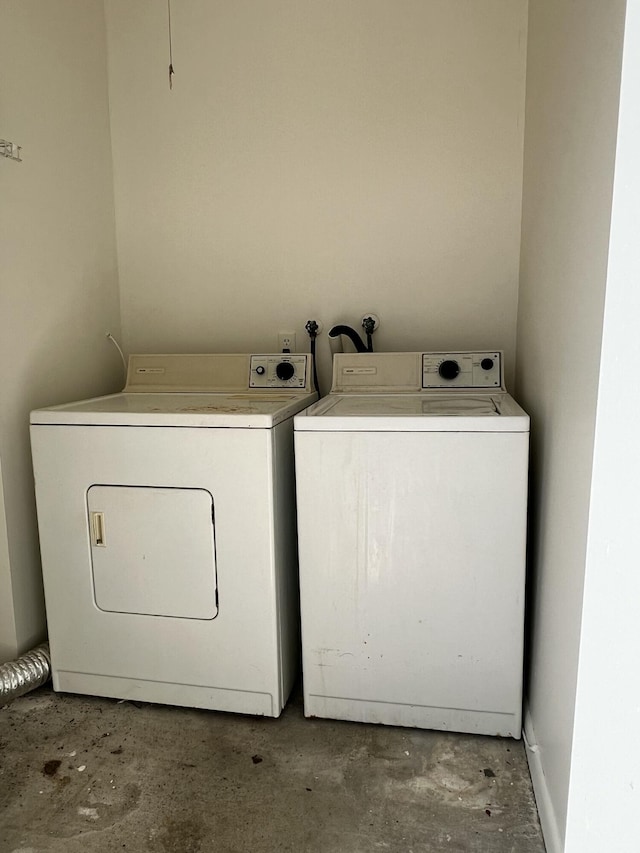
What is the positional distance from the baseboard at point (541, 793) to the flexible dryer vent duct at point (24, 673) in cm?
152

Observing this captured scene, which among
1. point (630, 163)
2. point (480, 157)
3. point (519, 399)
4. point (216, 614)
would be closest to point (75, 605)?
point (216, 614)

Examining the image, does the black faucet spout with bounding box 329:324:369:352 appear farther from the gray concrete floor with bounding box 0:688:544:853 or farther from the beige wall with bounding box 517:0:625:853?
the gray concrete floor with bounding box 0:688:544:853

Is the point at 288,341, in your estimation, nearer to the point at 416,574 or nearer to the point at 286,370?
the point at 286,370

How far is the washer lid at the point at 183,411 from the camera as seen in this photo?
1826mm

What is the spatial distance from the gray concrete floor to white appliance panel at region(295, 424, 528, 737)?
0.43 feet

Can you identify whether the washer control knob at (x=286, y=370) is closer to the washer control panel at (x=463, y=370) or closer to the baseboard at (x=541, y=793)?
the washer control panel at (x=463, y=370)

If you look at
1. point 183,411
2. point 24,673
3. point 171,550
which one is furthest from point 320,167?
point 24,673

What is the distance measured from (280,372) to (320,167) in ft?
2.76

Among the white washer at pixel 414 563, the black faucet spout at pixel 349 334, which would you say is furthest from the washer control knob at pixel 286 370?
the white washer at pixel 414 563

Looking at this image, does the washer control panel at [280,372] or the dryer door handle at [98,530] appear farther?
the washer control panel at [280,372]

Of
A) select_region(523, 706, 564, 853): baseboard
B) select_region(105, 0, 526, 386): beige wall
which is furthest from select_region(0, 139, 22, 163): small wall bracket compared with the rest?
select_region(523, 706, 564, 853): baseboard

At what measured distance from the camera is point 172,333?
275cm

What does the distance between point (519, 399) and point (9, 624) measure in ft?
6.34

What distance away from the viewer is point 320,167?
252 centimetres
